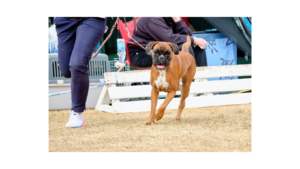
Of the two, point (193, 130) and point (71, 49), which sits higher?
point (71, 49)

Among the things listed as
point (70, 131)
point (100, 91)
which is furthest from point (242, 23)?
point (70, 131)

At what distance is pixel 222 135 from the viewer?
205 centimetres

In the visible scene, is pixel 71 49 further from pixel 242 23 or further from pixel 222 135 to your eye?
pixel 242 23

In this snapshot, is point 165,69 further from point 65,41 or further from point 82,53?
point 65,41

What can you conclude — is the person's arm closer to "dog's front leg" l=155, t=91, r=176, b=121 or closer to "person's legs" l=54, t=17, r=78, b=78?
"dog's front leg" l=155, t=91, r=176, b=121

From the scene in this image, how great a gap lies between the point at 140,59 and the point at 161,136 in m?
1.89

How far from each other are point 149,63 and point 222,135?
190cm

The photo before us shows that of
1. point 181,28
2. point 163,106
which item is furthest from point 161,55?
point 181,28

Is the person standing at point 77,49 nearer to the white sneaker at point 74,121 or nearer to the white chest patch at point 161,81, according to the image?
the white sneaker at point 74,121

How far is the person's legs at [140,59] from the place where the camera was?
376cm

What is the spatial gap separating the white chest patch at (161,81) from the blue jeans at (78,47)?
582 millimetres

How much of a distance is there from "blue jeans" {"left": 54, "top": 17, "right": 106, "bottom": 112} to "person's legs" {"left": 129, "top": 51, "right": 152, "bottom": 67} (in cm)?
130

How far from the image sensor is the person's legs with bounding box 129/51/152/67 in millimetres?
3759

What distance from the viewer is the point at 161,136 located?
203cm
